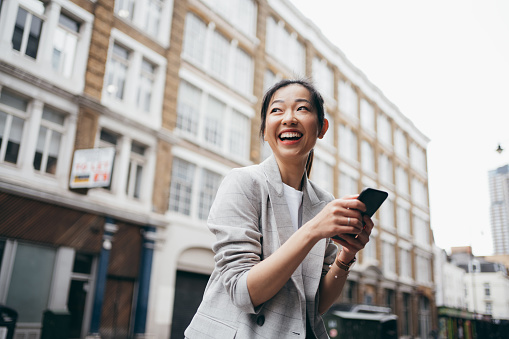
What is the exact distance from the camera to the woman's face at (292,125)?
1803 millimetres

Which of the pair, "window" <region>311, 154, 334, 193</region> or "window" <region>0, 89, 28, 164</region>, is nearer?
Result: "window" <region>0, 89, 28, 164</region>

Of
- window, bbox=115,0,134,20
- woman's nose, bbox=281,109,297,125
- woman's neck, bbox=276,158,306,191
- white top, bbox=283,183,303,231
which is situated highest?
window, bbox=115,0,134,20

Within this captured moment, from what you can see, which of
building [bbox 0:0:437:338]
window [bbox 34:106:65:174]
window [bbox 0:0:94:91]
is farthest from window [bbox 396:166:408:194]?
window [bbox 34:106:65:174]

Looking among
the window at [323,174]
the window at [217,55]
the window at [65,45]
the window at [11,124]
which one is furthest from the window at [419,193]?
the window at [11,124]

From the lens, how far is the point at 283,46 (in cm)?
2530

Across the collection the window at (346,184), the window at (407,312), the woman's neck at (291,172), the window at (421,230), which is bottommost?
the window at (407,312)

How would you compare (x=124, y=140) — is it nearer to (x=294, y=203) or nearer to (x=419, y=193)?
(x=294, y=203)

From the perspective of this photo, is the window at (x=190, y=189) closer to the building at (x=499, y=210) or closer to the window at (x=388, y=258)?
the window at (x=388, y=258)

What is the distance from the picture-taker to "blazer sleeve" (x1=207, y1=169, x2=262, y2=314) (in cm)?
143

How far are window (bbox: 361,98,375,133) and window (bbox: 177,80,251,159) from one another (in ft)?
51.8

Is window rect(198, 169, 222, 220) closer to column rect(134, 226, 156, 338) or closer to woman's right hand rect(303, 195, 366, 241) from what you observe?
column rect(134, 226, 156, 338)

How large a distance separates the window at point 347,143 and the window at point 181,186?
15.1 metres

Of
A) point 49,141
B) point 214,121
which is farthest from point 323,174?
point 49,141

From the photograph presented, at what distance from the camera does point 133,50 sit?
1573 cm
